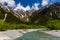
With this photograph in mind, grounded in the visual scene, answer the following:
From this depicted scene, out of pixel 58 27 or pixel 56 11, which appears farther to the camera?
pixel 56 11

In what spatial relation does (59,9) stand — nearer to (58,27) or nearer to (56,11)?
(56,11)

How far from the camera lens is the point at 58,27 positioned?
76875mm

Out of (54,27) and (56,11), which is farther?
(56,11)

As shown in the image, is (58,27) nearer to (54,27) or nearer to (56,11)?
(54,27)

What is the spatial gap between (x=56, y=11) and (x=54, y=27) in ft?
365

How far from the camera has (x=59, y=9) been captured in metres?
196

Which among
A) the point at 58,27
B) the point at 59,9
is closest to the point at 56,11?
the point at 59,9

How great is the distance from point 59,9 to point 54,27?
121 m

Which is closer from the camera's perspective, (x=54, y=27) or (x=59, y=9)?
(x=54, y=27)

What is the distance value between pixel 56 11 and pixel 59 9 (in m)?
10.5

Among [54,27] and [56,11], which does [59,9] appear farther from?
[54,27]

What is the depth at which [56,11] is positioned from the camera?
186 meters

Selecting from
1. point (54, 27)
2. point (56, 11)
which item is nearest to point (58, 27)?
point (54, 27)

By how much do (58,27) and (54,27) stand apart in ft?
5.12
